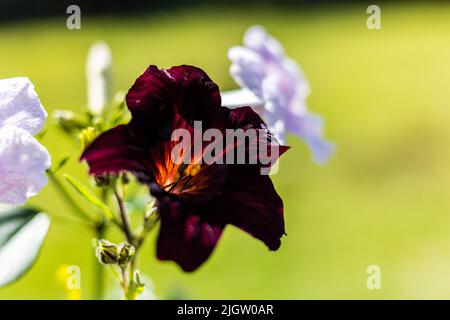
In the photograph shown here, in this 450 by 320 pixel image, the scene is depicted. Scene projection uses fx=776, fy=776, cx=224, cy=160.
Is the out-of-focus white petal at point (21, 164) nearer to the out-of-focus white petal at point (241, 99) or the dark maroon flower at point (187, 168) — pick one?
the dark maroon flower at point (187, 168)

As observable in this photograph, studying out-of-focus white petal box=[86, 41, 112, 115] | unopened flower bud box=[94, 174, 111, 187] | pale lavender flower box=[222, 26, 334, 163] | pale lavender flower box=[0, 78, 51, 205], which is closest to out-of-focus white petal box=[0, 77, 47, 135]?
pale lavender flower box=[0, 78, 51, 205]

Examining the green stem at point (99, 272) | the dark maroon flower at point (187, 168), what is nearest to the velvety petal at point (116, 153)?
the dark maroon flower at point (187, 168)

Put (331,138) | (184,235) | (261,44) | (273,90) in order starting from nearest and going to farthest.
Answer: (184,235) → (273,90) → (261,44) → (331,138)

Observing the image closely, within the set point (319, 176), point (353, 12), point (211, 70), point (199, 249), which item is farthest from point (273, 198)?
point (353, 12)

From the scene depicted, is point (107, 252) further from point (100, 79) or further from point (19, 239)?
point (100, 79)

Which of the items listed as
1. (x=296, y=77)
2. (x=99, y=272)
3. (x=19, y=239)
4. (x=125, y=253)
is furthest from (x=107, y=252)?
(x=296, y=77)

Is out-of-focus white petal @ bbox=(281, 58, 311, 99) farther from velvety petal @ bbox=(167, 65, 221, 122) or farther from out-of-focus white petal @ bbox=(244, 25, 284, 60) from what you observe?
velvety petal @ bbox=(167, 65, 221, 122)
